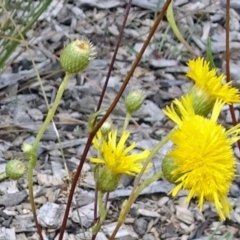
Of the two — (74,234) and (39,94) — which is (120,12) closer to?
(39,94)

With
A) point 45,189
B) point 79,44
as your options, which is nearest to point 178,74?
point 45,189

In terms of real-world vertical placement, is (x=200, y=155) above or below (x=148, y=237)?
above

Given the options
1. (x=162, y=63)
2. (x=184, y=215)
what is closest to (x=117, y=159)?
(x=184, y=215)

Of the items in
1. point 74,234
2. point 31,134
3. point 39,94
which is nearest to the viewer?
point 74,234

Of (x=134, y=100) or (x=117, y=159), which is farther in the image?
(x=134, y=100)

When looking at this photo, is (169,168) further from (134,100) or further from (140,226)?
(140,226)

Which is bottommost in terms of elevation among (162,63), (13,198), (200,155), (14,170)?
(13,198)

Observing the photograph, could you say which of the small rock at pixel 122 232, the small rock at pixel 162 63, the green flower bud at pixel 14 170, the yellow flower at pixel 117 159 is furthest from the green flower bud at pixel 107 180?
the small rock at pixel 162 63
